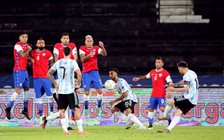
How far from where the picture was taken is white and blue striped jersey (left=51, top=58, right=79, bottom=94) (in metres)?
15.0

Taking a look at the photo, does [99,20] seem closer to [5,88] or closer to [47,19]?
[47,19]

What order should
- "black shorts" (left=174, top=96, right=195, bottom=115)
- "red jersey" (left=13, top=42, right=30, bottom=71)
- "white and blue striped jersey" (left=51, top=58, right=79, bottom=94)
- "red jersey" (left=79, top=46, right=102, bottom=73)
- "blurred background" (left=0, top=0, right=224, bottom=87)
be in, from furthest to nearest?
"blurred background" (left=0, top=0, right=224, bottom=87), "red jersey" (left=79, top=46, right=102, bottom=73), "red jersey" (left=13, top=42, right=30, bottom=71), "black shorts" (left=174, top=96, right=195, bottom=115), "white and blue striped jersey" (left=51, top=58, right=79, bottom=94)

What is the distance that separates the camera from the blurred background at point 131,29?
2372 cm

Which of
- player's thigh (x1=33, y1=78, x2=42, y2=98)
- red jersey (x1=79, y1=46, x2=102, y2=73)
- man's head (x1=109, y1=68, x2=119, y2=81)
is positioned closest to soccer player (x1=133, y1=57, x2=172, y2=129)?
red jersey (x1=79, y1=46, x2=102, y2=73)

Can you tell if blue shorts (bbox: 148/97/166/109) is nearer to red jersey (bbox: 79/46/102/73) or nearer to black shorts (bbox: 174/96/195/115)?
red jersey (bbox: 79/46/102/73)

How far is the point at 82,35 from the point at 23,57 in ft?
20.7

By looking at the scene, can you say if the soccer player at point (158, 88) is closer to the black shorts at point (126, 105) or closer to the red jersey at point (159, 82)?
the red jersey at point (159, 82)

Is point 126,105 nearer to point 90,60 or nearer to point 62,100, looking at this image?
point 90,60

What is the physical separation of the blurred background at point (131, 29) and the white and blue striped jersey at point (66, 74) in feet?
26.6

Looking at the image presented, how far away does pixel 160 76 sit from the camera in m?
18.7

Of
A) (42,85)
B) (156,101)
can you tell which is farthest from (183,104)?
(42,85)

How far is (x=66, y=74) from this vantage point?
49.3 ft

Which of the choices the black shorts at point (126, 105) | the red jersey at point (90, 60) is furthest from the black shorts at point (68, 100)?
the red jersey at point (90, 60)

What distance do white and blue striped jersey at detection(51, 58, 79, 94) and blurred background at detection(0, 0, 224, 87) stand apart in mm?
8119
